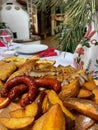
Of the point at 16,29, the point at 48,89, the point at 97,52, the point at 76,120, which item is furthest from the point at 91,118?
the point at 16,29

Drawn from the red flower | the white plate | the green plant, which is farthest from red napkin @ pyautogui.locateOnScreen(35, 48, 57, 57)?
the red flower

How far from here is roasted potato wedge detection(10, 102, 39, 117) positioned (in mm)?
487

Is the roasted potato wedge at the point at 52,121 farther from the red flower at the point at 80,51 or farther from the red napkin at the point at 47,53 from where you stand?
the red napkin at the point at 47,53

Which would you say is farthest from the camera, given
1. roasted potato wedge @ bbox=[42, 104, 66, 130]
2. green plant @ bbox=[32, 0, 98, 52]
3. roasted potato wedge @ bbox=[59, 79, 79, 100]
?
green plant @ bbox=[32, 0, 98, 52]

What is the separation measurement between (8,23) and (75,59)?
2.38 m

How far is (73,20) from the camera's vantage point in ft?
2.94

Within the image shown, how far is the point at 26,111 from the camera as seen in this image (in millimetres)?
500

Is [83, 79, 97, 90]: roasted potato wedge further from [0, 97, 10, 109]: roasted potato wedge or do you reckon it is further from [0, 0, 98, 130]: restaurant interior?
[0, 97, 10, 109]: roasted potato wedge

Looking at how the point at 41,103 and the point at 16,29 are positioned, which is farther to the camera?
the point at 16,29

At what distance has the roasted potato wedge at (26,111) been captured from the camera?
49 centimetres

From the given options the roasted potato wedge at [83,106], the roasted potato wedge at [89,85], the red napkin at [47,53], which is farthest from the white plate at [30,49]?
the roasted potato wedge at [83,106]

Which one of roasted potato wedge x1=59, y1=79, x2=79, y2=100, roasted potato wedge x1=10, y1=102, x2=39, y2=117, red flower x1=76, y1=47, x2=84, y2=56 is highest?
red flower x1=76, y1=47, x2=84, y2=56

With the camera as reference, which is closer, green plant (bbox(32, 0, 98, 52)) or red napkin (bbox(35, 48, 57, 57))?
green plant (bbox(32, 0, 98, 52))

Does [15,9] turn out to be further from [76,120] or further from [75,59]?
[76,120]
